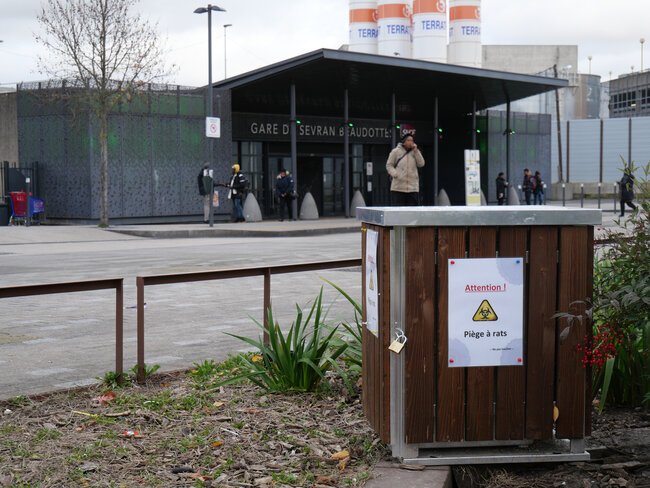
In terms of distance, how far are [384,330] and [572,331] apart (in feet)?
3.02

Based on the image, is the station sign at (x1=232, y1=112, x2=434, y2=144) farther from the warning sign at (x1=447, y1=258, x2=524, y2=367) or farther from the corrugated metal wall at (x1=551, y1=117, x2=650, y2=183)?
the warning sign at (x1=447, y1=258, x2=524, y2=367)

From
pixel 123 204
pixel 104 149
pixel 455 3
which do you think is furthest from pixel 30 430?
pixel 455 3

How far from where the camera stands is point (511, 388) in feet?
15.4

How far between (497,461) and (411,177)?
40.6 ft

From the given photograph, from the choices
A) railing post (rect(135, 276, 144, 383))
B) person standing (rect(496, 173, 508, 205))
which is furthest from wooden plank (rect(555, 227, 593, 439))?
person standing (rect(496, 173, 508, 205))

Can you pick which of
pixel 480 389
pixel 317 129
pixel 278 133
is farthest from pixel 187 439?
pixel 317 129

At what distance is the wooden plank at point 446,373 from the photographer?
4590mm

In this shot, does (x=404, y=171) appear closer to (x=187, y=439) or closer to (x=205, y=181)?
(x=187, y=439)

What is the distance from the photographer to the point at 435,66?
34.9 meters

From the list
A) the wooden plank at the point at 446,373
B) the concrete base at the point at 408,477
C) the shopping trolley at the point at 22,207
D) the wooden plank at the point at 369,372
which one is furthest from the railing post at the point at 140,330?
the shopping trolley at the point at 22,207

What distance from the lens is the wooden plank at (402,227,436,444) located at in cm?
456

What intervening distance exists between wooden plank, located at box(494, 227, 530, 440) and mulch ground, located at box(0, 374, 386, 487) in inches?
24.0

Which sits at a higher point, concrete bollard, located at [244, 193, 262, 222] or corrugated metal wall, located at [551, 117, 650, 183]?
corrugated metal wall, located at [551, 117, 650, 183]

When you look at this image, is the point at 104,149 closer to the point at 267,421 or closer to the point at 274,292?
the point at 274,292
